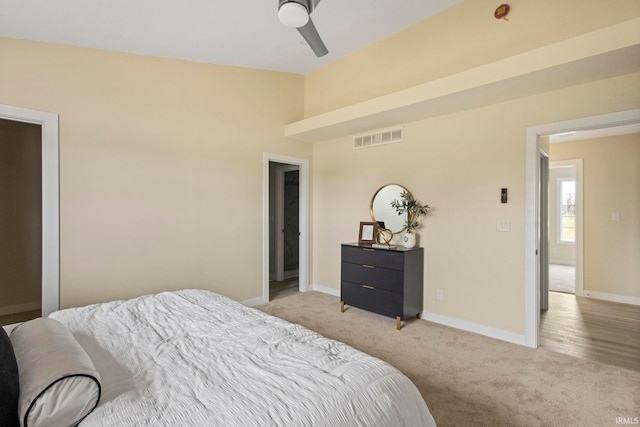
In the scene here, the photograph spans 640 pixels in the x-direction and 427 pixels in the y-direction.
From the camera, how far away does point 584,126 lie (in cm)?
269

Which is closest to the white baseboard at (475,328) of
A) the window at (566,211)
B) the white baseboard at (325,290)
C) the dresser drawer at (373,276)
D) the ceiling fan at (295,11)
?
the dresser drawer at (373,276)

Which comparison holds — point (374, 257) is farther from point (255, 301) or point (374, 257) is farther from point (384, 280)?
point (255, 301)

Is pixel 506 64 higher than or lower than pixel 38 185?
higher

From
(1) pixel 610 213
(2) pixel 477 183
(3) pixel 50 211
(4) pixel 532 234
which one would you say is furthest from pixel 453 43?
(3) pixel 50 211

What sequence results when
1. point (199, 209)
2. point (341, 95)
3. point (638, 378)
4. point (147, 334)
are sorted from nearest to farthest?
point (147, 334), point (638, 378), point (199, 209), point (341, 95)

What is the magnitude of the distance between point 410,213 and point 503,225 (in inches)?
38.8

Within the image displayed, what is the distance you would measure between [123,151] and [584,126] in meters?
4.26

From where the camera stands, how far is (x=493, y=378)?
7.79 ft

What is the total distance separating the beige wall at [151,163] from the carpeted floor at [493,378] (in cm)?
163

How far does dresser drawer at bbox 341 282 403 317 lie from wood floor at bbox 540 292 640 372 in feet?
4.60

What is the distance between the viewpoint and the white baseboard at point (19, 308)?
368 centimetres

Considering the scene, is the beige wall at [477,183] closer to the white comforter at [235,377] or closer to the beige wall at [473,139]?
the beige wall at [473,139]

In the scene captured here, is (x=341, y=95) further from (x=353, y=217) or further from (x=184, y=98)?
(x=184, y=98)

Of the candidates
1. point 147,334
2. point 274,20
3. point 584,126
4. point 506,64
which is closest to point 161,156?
point 274,20
